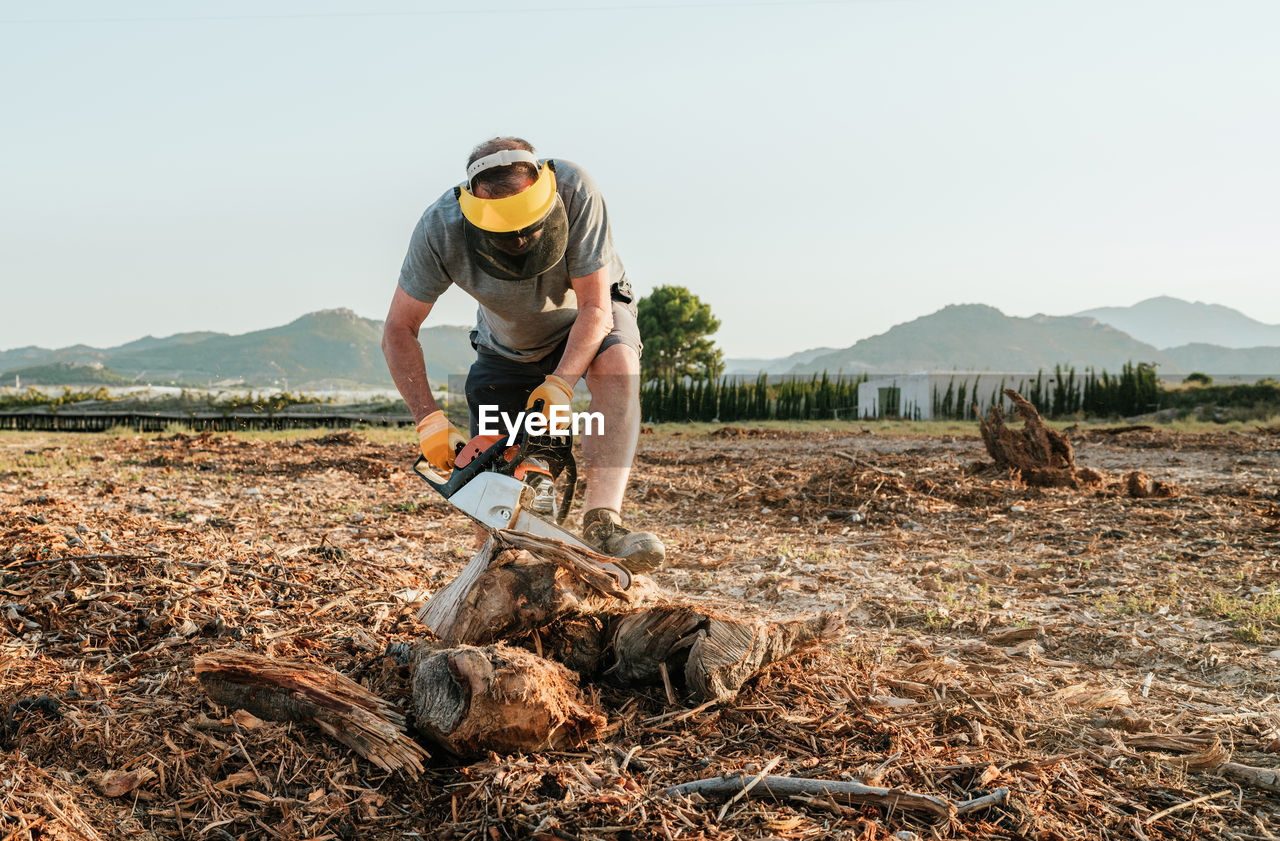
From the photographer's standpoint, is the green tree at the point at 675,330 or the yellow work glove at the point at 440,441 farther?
the green tree at the point at 675,330

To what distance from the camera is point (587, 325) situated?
325 centimetres

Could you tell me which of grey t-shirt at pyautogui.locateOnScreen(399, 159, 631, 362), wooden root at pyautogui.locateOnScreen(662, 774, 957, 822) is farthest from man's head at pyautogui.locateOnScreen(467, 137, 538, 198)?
wooden root at pyautogui.locateOnScreen(662, 774, 957, 822)

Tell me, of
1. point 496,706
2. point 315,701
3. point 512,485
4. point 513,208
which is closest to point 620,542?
point 512,485

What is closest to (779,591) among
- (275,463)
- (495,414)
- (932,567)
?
(932,567)

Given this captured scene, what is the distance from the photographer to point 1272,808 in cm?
215

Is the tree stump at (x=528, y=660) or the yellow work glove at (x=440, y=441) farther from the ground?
the yellow work glove at (x=440, y=441)

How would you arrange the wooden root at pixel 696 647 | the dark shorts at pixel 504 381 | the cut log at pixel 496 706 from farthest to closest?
the dark shorts at pixel 504 381 → the wooden root at pixel 696 647 → the cut log at pixel 496 706

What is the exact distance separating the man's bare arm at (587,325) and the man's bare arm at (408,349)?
0.64 meters

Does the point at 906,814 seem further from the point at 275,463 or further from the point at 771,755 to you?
the point at 275,463

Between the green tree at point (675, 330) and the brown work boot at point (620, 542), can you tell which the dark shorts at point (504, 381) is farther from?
the green tree at point (675, 330)

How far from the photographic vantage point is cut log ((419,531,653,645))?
2.42 meters

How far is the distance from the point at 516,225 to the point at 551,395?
0.65 metres

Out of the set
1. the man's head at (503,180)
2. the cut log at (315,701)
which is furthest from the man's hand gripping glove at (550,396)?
the cut log at (315,701)

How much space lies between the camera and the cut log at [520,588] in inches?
95.1
